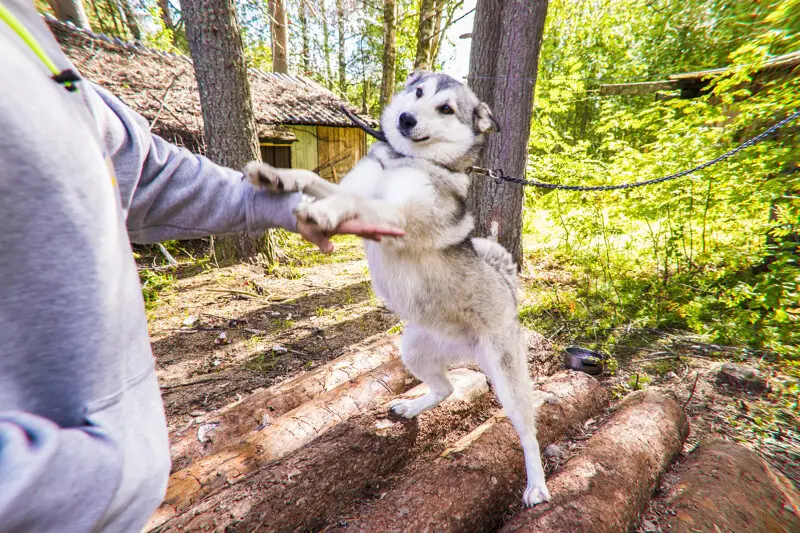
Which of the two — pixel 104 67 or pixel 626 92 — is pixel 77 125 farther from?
pixel 104 67

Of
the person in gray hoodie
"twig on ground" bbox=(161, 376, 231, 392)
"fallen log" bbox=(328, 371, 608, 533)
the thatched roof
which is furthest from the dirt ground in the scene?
the thatched roof

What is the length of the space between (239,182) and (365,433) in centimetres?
160

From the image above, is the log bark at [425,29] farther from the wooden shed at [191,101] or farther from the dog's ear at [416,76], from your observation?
the dog's ear at [416,76]

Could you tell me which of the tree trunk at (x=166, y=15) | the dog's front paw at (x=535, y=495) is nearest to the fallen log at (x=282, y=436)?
the dog's front paw at (x=535, y=495)

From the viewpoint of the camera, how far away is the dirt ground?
9.70 ft

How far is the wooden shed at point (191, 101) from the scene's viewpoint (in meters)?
7.24

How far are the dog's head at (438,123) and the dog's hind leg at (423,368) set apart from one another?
3.82 feet

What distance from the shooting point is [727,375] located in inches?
136

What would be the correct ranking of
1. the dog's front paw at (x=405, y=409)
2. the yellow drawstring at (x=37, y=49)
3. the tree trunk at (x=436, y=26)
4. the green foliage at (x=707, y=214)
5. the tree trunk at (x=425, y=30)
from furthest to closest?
1. the tree trunk at (x=436, y=26)
2. the tree trunk at (x=425, y=30)
3. the green foliage at (x=707, y=214)
4. the dog's front paw at (x=405, y=409)
5. the yellow drawstring at (x=37, y=49)

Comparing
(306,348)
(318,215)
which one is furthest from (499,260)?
(306,348)

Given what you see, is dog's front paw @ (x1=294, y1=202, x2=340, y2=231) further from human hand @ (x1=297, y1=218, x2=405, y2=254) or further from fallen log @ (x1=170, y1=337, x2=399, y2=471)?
fallen log @ (x1=170, y1=337, x2=399, y2=471)

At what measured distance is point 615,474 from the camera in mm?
2004

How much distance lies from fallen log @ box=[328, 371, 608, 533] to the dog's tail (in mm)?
966

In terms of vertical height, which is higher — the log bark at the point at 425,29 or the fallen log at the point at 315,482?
the log bark at the point at 425,29
